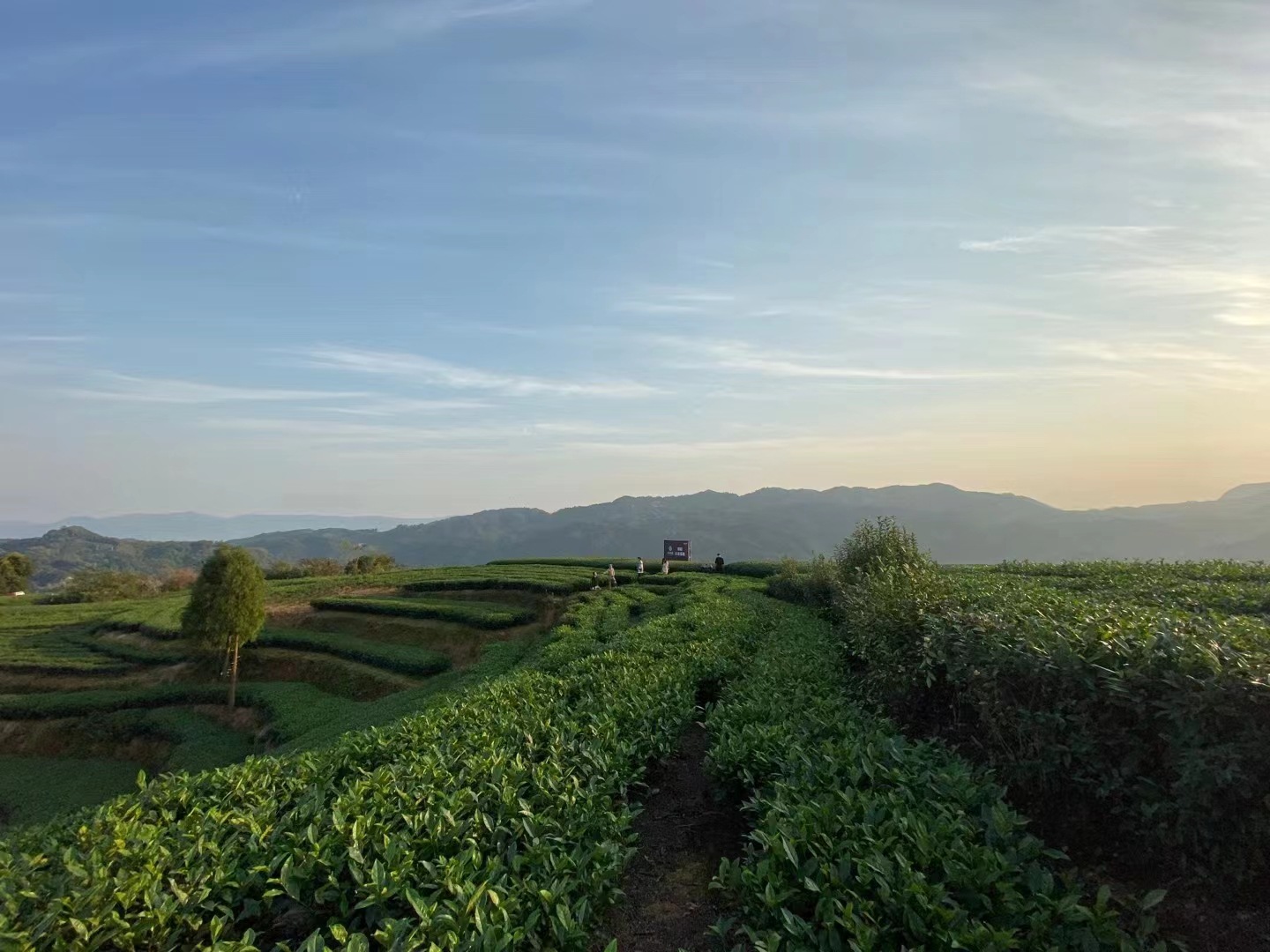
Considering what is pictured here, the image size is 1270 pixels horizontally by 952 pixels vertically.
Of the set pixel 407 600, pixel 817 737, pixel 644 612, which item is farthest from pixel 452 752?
pixel 407 600

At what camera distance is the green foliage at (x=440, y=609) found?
2742cm

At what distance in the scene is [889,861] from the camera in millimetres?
3832

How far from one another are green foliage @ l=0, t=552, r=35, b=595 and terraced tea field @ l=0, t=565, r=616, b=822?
2870 cm

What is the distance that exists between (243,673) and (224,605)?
4643mm

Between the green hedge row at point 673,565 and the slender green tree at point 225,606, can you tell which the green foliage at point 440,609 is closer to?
the slender green tree at point 225,606

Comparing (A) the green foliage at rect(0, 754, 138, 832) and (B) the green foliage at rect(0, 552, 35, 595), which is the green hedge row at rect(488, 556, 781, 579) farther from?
(B) the green foliage at rect(0, 552, 35, 595)

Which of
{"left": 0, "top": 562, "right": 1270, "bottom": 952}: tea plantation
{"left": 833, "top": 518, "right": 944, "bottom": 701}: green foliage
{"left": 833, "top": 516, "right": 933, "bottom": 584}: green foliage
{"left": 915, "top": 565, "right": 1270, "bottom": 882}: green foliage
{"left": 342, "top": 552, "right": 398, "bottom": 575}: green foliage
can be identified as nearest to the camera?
{"left": 0, "top": 562, "right": 1270, "bottom": 952}: tea plantation

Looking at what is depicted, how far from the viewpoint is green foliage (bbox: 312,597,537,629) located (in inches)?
1080

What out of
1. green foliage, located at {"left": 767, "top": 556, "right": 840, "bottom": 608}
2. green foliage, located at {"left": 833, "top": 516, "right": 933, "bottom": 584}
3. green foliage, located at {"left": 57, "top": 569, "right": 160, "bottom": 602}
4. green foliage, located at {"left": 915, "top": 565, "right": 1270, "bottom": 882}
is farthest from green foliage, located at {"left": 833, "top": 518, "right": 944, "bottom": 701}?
green foliage, located at {"left": 57, "top": 569, "right": 160, "bottom": 602}

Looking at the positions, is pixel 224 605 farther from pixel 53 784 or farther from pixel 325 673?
pixel 53 784

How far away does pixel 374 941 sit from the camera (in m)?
3.72

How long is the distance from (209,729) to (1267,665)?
87.6ft

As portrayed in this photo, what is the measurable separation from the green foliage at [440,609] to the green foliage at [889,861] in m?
22.3

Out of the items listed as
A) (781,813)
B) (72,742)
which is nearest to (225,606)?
(72,742)
